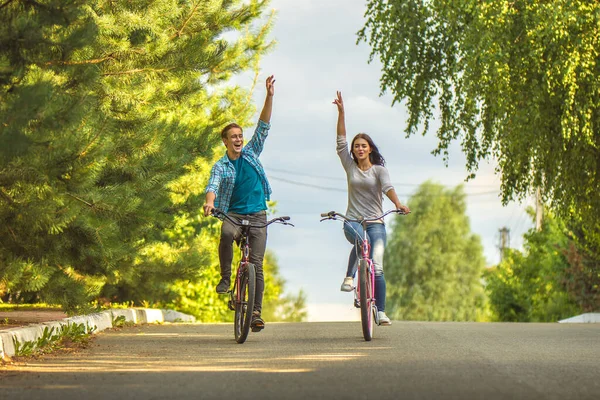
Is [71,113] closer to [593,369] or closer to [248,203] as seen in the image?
[248,203]

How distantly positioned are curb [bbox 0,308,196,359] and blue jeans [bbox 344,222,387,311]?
123 inches

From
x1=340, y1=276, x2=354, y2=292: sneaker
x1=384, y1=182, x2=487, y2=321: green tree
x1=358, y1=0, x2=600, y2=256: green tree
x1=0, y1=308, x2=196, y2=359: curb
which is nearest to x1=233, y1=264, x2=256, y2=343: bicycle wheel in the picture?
x1=340, y1=276, x2=354, y2=292: sneaker

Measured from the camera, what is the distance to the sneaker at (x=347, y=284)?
1030 cm

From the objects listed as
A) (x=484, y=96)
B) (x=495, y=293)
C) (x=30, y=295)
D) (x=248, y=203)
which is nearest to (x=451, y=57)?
(x=484, y=96)

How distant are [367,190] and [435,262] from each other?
6313 centimetres

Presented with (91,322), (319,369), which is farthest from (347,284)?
(91,322)

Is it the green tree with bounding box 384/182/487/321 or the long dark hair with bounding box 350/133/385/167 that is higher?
the green tree with bounding box 384/182/487/321

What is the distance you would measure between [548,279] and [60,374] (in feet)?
99.2

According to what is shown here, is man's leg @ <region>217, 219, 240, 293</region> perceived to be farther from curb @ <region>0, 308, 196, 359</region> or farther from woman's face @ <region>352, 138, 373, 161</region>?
curb @ <region>0, 308, 196, 359</region>

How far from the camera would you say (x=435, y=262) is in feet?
240

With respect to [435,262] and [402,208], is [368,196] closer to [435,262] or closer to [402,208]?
[402,208]

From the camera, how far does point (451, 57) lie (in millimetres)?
23391

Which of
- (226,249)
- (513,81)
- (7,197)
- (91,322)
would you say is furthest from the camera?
→ (513,81)

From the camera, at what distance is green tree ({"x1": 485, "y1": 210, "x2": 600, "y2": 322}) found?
3209 centimetres
